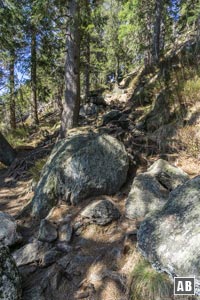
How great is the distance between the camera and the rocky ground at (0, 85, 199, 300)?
2.45 metres

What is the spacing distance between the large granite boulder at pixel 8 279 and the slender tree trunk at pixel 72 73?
4.19 m

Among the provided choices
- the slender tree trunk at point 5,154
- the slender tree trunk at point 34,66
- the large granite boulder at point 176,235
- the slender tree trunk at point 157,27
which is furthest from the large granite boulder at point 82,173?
the slender tree trunk at point 157,27

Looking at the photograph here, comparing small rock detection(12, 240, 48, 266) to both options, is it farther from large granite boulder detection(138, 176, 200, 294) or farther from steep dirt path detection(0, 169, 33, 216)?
steep dirt path detection(0, 169, 33, 216)

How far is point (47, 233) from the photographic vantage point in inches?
127

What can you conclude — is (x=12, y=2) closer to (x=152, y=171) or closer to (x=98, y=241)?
(x=152, y=171)

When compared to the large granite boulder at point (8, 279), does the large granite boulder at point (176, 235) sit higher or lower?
higher

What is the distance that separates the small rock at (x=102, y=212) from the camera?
3.24 m

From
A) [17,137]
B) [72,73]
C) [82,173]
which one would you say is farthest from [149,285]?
[17,137]

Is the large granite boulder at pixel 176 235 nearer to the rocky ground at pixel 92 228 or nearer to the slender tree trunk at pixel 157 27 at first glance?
the rocky ground at pixel 92 228

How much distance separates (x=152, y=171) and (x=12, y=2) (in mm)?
6103

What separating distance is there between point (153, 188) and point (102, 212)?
829 mm

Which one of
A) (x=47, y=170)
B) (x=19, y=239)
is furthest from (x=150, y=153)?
(x=19, y=239)

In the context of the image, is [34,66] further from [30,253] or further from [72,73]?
[30,253]

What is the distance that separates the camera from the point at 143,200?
3281mm
